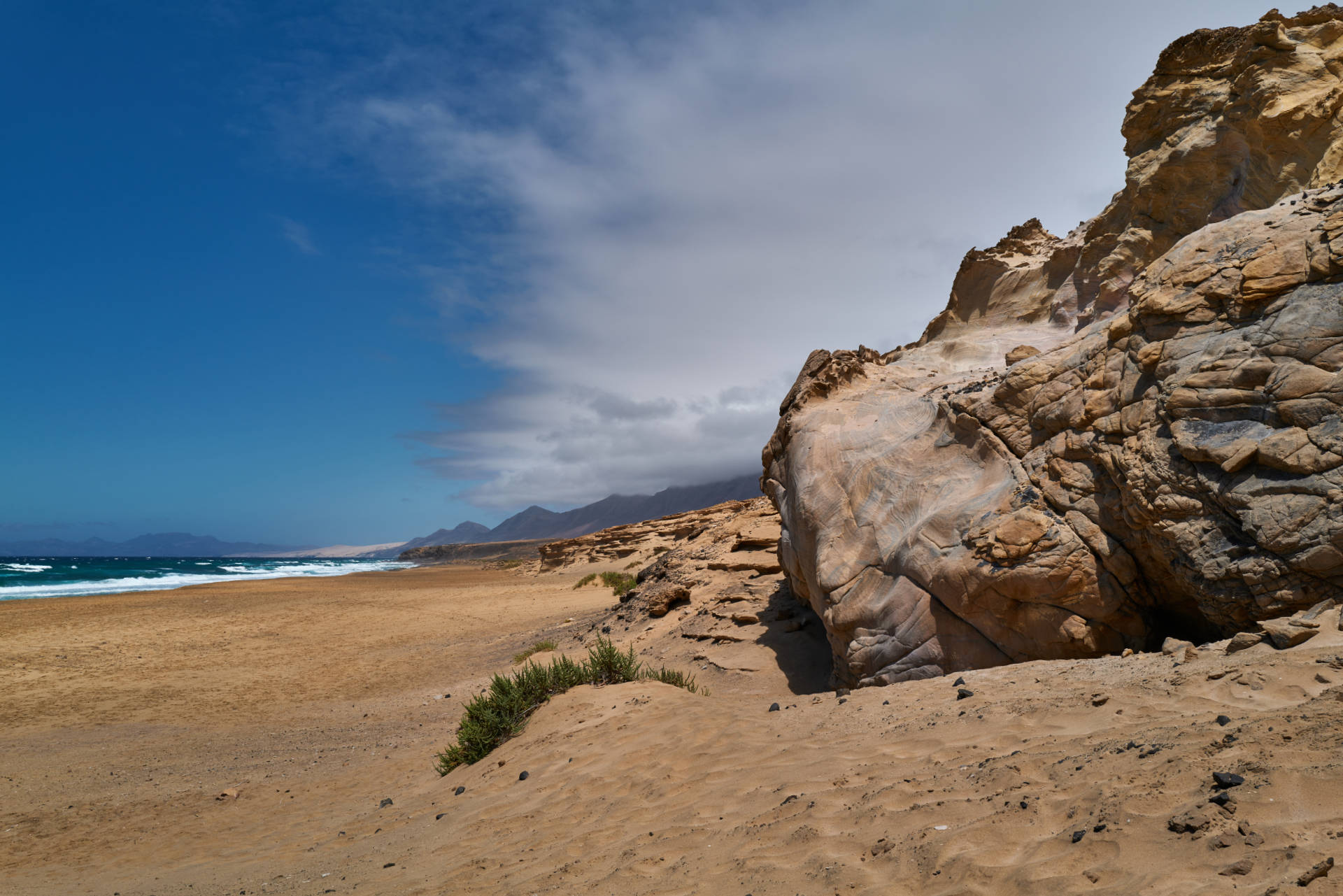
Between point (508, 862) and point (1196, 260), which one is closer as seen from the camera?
point (508, 862)

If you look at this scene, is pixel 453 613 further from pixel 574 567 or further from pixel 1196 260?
pixel 1196 260

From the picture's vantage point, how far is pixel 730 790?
4.47 meters

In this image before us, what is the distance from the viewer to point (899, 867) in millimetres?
2961

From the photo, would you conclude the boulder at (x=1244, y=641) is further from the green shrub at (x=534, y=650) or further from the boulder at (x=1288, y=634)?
the green shrub at (x=534, y=650)

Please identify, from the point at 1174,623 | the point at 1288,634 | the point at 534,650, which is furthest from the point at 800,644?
the point at 1288,634

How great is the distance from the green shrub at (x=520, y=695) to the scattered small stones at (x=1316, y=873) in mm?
5937

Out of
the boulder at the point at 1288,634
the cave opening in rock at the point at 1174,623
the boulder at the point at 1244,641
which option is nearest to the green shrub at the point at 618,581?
the cave opening in rock at the point at 1174,623

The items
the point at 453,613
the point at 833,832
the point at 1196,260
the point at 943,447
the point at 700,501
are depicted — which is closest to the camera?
the point at 833,832

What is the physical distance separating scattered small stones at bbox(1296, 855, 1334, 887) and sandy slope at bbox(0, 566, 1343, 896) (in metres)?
0.02

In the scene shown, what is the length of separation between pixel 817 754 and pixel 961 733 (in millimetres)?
985

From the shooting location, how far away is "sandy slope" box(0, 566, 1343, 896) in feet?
8.91

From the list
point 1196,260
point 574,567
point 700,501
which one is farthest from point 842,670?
point 700,501

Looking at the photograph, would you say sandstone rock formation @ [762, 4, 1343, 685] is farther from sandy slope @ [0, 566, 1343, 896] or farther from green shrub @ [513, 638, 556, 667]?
green shrub @ [513, 638, 556, 667]

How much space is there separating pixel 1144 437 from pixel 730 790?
4342 mm
